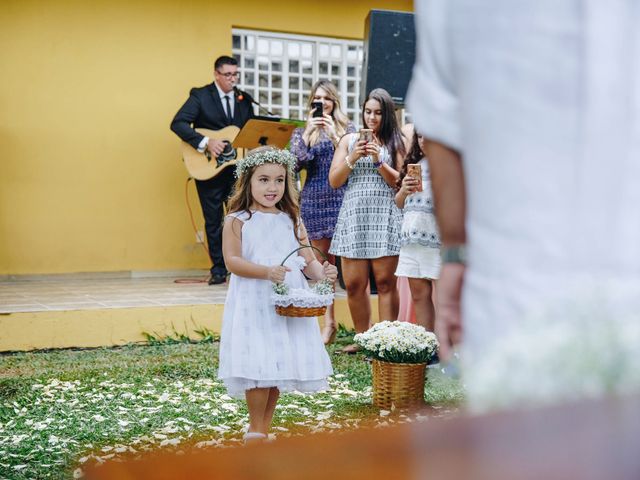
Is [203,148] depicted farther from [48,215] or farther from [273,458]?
[273,458]

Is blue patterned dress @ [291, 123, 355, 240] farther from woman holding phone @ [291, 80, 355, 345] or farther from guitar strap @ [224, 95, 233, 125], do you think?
guitar strap @ [224, 95, 233, 125]

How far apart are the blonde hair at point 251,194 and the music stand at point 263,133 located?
3331 mm

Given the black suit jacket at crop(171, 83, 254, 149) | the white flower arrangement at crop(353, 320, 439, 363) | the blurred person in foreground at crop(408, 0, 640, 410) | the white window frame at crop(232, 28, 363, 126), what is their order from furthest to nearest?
the white window frame at crop(232, 28, 363, 126) → the black suit jacket at crop(171, 83, 254, 149) → the white flower arrangement at crop(353, 320, 439, 363) → the blurred person in foreground at crop(408, 0, 640, 410)

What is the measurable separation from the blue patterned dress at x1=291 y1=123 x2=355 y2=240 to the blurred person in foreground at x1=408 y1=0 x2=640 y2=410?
5.37 metres

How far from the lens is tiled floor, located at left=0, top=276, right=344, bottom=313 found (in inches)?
288

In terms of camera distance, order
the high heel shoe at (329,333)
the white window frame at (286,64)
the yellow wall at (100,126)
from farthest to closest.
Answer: the white window frame at (286,64) → the yellow wall at (100,126) → the high heel shoe at (329,333)

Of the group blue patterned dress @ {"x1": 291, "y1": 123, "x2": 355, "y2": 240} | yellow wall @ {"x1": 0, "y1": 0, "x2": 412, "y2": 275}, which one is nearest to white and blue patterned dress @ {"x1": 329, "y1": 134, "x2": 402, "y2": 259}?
blue patterned dress @ {"x1": 291, "y1": 123, "x2": 355, "y2": 240}

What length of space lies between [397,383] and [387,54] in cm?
310

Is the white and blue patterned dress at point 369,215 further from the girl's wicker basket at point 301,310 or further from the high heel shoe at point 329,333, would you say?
the girl's wicker basket at point 301,310

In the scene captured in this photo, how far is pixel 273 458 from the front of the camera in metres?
1.07

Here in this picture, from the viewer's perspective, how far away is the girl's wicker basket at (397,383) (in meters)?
5.11

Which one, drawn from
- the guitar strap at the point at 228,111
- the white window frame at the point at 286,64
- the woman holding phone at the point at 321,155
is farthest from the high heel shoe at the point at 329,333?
the white window frame at the point at 286,64

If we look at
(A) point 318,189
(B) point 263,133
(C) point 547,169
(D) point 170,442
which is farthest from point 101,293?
(C) point 547,169

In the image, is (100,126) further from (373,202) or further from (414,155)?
(414,155)
